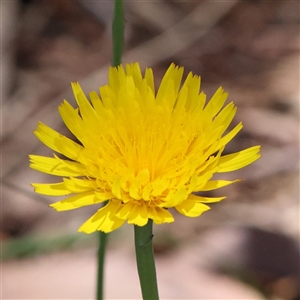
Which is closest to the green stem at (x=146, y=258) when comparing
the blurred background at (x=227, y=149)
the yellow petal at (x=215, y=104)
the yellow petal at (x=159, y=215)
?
the yellow petal at (x=159, y=215)

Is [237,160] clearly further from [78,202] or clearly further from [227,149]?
[227,149]

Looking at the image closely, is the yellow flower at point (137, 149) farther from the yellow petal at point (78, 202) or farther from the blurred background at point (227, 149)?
the blurred background at point (227, 149)

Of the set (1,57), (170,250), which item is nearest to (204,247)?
(170,250)

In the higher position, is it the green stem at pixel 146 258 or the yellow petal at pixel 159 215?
the yellow petal at pixel 159 215

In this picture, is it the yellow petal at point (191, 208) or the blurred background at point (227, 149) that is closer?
the yellow petal at point (191, 208)

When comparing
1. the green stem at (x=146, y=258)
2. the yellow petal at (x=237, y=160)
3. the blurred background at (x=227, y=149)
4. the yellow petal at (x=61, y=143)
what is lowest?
the green stem at (x=146, y=258)

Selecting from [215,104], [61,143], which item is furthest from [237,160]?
[61,143]

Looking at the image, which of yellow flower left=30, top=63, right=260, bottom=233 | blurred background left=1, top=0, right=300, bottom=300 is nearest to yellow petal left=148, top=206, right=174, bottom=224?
yellow flower left=30, top=63, right=260, bottom=233
